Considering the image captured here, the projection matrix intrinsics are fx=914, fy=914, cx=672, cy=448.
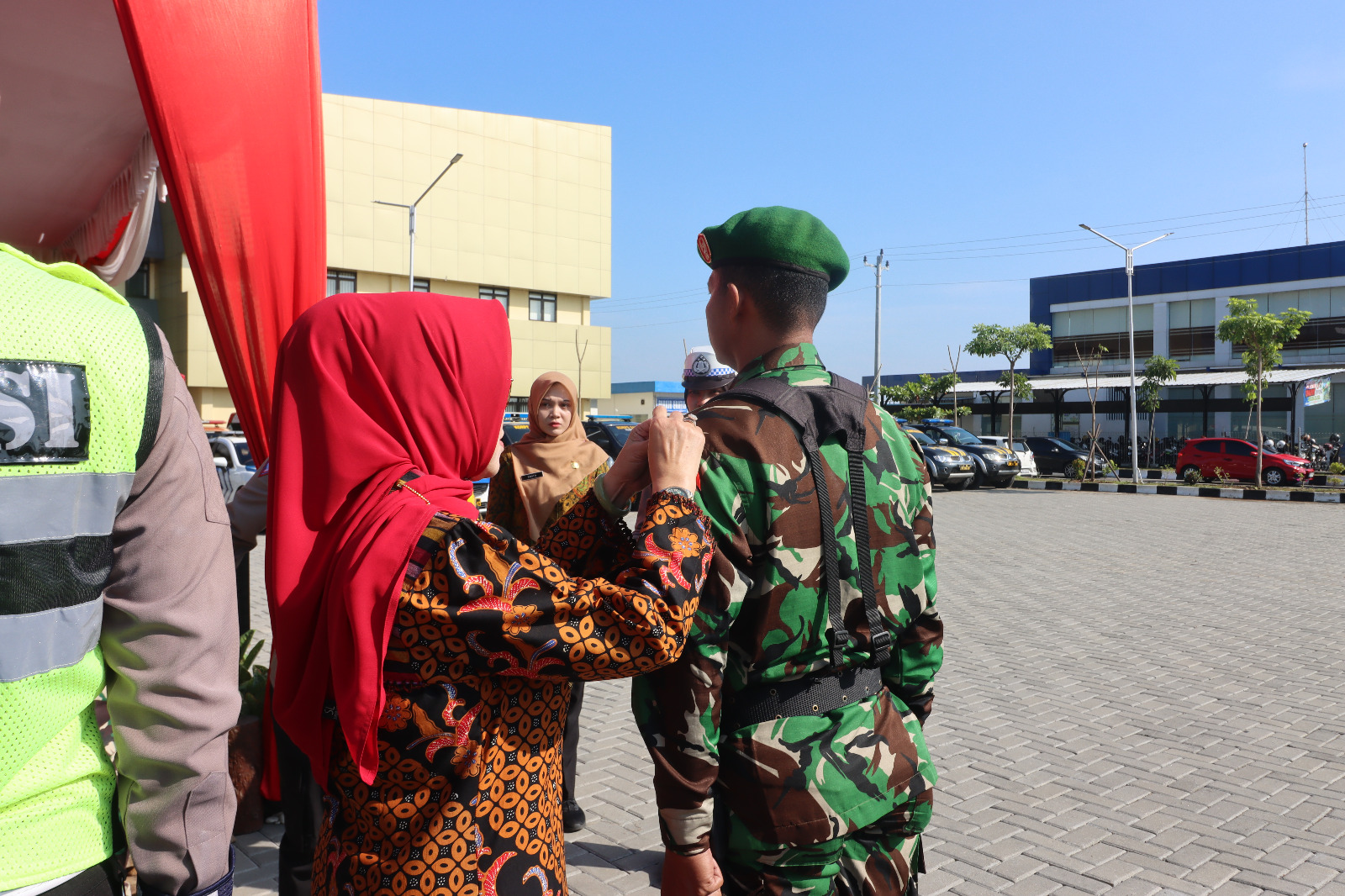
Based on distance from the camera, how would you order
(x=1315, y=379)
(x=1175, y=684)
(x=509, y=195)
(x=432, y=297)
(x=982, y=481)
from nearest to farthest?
(x=432, y=297) < (x=1175, y=684) < (x=982, y=481) < (x=1315, y=379) < (x=509, y=195)

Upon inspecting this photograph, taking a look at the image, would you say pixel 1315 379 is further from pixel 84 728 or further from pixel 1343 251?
pixel 84 728

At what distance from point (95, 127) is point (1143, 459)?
35810 mm

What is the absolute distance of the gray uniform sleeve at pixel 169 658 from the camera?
1.28 metres

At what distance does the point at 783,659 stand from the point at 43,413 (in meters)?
1.25

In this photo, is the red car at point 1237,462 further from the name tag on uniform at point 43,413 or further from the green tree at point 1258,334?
the name tag on uniform at point 43,413

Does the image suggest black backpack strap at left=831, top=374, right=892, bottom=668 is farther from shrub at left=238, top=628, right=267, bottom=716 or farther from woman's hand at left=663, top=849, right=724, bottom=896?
shrub at left=238, top=628, right=267, bottom=716

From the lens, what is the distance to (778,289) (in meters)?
1.94

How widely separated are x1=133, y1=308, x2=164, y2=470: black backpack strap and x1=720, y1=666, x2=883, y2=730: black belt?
110 cm

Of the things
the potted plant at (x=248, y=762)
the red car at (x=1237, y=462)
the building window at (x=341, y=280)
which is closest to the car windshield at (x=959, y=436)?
the red car at (x=1237, y=462)

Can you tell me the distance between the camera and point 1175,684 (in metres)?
6.15

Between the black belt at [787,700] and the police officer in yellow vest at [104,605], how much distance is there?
881mm

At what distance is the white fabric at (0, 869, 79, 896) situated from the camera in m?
1.16

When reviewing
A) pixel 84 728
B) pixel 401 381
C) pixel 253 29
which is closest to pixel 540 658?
pixel 401 381

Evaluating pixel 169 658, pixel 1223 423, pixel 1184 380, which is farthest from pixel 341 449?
pixel 1223 423
